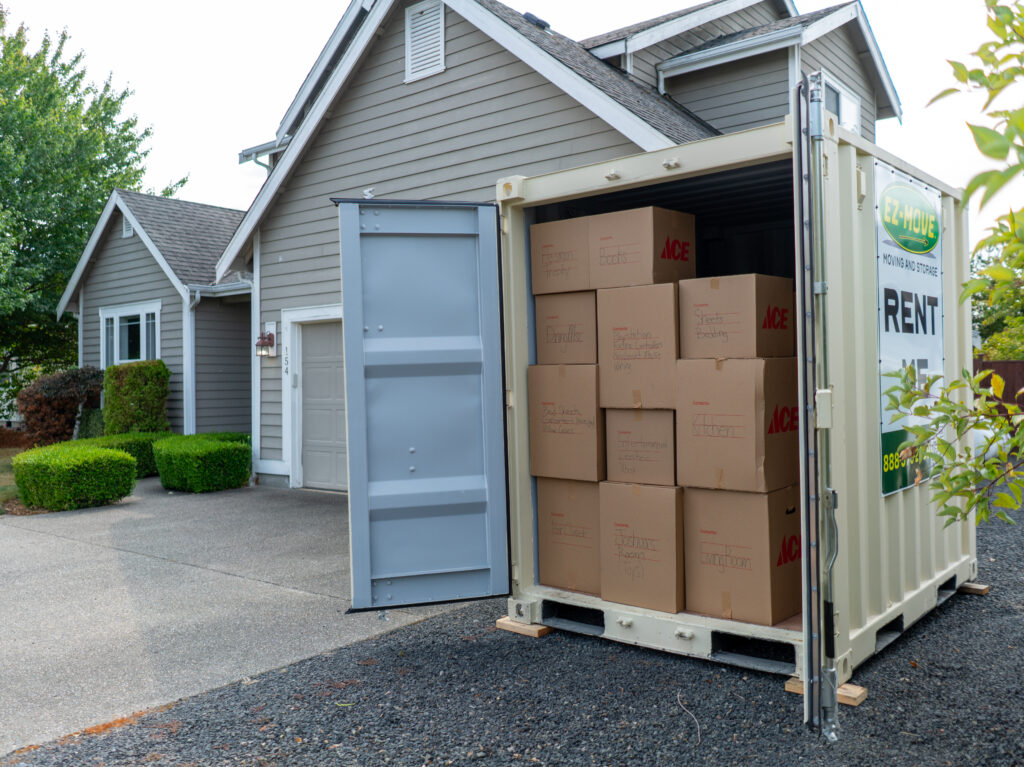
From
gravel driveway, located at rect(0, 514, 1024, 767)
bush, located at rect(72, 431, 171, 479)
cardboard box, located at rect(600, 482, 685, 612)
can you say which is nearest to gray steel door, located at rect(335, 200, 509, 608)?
gravel driveway, located at rect(0, 514, 1024, 767)

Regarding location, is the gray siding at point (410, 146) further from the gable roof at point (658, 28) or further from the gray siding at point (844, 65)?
the gray siding at point (844, 65)

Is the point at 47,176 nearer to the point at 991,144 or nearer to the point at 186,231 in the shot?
the point at 186,231

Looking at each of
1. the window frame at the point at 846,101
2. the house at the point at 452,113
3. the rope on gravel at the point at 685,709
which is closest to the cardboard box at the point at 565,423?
the rope on gravel at the point at 685,709

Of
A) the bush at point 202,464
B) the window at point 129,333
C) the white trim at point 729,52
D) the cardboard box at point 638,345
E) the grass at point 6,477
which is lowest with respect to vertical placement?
the grass at point 6,477

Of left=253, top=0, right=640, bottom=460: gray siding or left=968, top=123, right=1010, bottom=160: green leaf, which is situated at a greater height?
left=253, top=0, right=640, bottom=460: gray siding

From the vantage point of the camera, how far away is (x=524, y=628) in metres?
4.50

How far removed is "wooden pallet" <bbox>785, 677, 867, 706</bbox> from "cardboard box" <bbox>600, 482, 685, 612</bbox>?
64cm

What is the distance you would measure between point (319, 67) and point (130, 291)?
18.7 feet

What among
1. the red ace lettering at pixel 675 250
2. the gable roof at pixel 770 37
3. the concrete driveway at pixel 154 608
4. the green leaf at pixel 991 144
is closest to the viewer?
the green leaf at pixel 991 144

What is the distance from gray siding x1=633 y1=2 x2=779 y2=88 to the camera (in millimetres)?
9883

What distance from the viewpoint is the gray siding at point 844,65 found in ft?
34.0

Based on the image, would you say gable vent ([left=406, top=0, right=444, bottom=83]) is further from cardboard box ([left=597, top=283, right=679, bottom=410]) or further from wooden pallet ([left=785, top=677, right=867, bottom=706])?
wooden pallet ([left=785, top=677, right=867, bottom=706])

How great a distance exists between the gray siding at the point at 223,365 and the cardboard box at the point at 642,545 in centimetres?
968

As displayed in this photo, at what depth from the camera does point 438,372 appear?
4297mm
